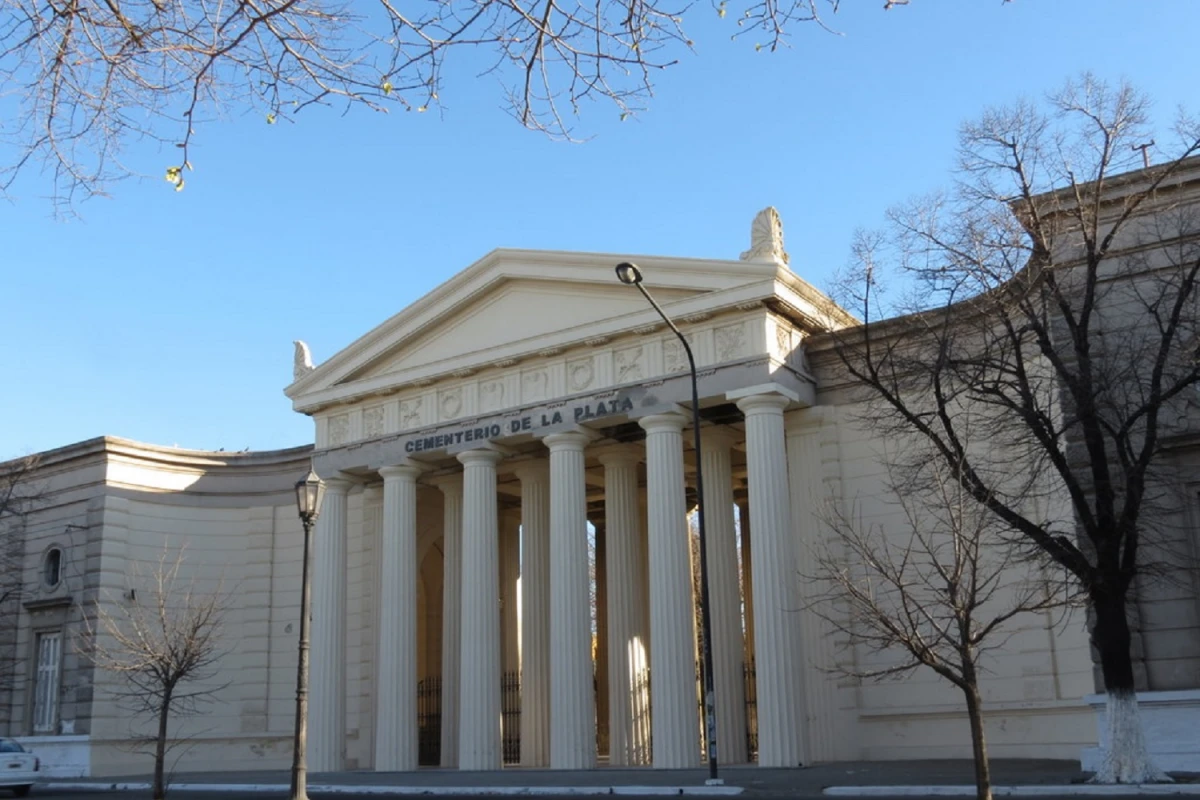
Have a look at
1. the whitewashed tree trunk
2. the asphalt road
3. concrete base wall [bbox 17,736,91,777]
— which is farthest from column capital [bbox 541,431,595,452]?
concrete base wall [bbox 17,736,91,777]

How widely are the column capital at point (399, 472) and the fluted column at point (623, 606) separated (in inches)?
191

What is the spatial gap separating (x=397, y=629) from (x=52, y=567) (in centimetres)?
1298

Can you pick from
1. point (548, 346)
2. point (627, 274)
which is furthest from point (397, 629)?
point (627, 274)

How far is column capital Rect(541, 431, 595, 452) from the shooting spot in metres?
27.6

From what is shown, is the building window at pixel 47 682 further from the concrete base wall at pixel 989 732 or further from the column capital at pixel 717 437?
the concrete base wall at pixel 989 732

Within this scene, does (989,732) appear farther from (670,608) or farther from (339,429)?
(339,429)

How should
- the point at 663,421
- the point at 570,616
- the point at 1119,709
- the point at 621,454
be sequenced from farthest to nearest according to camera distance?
the point at 621,454 → the point at 570,616 → the point at 663,421 → the point at 1119,709

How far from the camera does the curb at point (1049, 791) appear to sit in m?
15.7

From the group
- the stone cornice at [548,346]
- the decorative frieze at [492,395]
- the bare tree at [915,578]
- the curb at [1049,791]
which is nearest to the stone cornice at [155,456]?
the stone cornice at [548,346]

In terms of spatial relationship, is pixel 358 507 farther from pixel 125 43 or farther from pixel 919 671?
pixel 125 43

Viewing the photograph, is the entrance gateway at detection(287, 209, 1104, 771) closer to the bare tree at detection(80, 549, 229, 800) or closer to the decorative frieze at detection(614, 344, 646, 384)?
the decorative frieze at detection(614, 344, 646, 384)

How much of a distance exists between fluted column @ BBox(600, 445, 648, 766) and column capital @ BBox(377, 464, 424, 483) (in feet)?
15.9

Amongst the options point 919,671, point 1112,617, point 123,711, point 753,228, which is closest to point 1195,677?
point 1112,617

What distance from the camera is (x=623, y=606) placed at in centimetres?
2880
